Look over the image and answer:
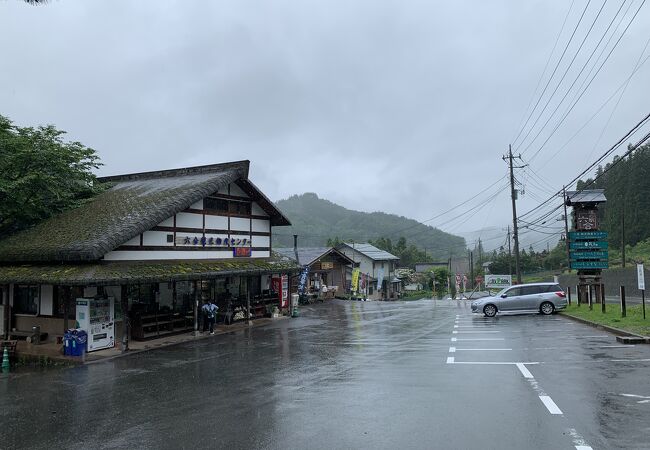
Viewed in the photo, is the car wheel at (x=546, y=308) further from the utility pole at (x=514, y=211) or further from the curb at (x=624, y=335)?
the utility pole at (x=514, y=211)

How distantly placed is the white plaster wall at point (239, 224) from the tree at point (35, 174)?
6899mm

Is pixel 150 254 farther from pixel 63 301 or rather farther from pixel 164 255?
pixel 63 301

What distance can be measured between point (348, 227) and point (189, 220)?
91.9 m

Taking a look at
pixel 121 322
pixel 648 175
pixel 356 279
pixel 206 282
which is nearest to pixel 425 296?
pixel 356 279

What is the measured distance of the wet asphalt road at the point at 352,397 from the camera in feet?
21.4

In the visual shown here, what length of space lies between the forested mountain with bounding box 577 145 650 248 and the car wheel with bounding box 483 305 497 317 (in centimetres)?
3770

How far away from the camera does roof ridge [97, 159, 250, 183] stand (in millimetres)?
21594

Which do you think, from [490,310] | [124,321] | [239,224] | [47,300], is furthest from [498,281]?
[47,300]

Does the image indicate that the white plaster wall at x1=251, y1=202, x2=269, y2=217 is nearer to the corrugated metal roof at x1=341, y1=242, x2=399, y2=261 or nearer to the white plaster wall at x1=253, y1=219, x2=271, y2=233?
the white plaster wall at x1=253, y1=219, x2=271, y2=233

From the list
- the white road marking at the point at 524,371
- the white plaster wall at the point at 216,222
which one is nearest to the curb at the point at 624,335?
the white road marking at the point at 524,371

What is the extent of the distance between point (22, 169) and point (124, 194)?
13.3 ft

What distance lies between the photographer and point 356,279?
4300 cm

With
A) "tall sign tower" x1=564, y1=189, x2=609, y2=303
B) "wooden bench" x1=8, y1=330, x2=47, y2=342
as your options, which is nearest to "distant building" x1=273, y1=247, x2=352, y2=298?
"tall sign tower" x1=564, y1=189, x2=609, y2=303

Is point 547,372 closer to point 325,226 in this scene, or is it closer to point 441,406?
point 441,406
